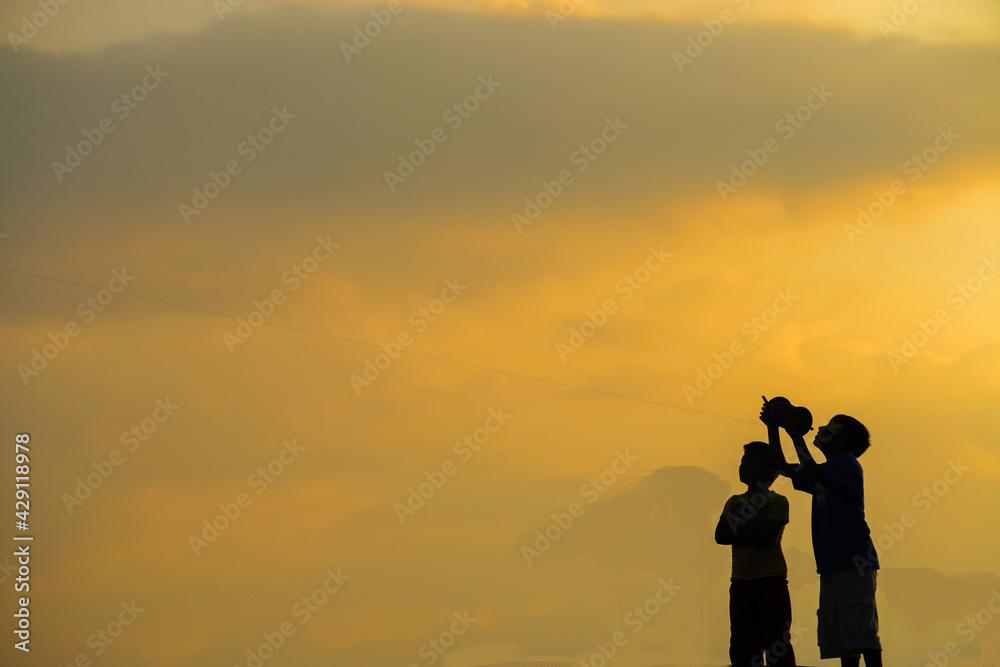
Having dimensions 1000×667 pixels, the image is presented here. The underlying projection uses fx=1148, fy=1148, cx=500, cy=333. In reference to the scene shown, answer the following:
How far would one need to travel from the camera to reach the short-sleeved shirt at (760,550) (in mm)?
8133

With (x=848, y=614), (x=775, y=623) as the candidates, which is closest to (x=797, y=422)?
(x=848, y=614)

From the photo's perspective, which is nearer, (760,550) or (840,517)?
(840,517)

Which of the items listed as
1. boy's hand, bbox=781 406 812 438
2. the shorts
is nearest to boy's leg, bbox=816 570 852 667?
the shorts

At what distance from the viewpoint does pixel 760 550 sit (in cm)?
816

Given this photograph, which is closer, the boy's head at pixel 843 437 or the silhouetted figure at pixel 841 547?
the silhouetted figure at pixel 841 547

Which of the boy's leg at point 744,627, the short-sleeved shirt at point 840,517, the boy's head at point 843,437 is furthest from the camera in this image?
the boy's leg at point 744,627

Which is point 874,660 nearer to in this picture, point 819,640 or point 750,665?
point 819,640

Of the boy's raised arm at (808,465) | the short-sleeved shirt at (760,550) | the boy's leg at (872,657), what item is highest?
the boy's raised arm at (808,465)

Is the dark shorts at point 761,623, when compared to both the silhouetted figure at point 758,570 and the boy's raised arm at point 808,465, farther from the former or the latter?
the boy's raised arm at point 808,465

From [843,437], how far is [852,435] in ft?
0.21

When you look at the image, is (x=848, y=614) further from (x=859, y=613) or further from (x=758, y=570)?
(x=758, y=570)

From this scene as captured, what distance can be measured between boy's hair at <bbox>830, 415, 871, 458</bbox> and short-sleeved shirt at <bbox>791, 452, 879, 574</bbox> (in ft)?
0.43

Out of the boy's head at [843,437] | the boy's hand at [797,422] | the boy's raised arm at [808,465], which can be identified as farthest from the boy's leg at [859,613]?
the boy's hand at [797,422]

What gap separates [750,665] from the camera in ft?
27.1
